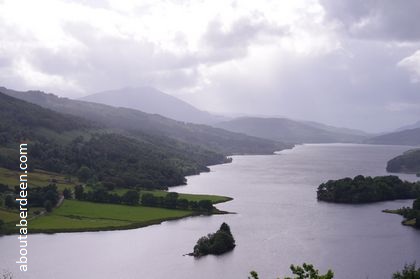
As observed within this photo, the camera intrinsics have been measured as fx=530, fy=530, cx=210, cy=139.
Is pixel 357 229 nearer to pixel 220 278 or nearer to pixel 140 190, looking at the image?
pixel 220 278

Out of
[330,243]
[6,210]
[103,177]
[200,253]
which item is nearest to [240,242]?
[200,253]

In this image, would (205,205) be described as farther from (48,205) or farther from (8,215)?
(8,215)

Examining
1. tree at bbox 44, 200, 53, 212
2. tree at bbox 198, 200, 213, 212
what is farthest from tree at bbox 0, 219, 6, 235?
tree at bbox 198, 200, 213, 212

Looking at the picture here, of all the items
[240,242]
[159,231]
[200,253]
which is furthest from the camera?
[159,231]

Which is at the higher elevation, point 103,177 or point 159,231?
point 103,177

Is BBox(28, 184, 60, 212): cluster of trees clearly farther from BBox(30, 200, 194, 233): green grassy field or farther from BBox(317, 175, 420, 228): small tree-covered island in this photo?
BBox(317, 175, 420, 228): small tree-covered island
